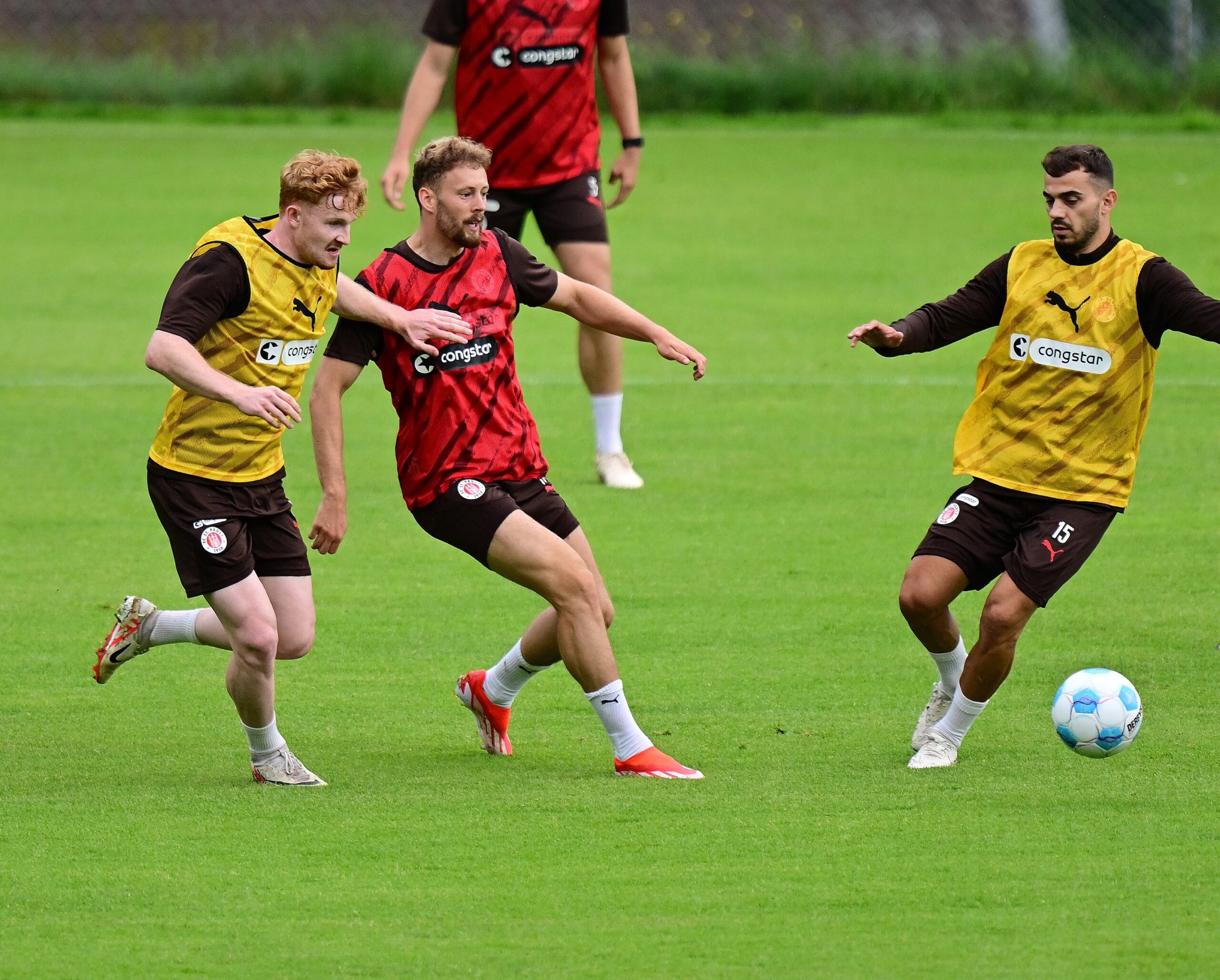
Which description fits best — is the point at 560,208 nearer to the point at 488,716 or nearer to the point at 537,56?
the point at 537,56

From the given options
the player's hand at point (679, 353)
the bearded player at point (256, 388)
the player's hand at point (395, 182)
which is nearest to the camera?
the bearded player at point (256, 388)

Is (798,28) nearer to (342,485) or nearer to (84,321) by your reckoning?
(84,321)

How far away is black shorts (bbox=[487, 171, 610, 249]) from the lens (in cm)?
1014

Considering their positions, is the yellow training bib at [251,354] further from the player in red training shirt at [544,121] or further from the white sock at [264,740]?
the player in red training shirt at [544,121]

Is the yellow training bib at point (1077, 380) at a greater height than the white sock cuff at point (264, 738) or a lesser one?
greater

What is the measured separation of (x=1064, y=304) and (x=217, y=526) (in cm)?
266

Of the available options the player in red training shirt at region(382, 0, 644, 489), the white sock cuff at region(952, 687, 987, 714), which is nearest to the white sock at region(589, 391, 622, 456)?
the player in red training shirt at region(382, 0, 644, 489)

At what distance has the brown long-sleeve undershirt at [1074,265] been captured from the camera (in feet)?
19.3

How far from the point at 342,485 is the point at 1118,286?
2.45 m

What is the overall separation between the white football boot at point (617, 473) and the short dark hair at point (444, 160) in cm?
447

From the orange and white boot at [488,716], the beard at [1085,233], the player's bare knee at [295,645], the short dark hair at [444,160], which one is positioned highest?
the short dark hair at [444,160]

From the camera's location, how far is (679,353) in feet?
20.0

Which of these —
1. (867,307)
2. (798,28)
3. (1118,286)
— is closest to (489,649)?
(1118,286)

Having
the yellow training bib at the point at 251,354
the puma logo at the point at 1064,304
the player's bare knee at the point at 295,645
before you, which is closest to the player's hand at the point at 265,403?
the yellow training bib at the point at 251,354
